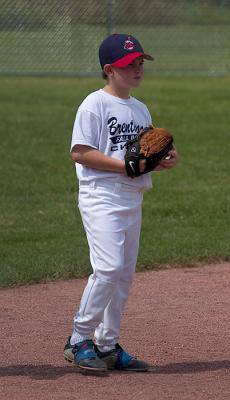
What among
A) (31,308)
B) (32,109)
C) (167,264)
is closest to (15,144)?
(32,109)

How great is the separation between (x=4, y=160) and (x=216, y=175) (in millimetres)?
2630

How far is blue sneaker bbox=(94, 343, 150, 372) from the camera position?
18.5ft

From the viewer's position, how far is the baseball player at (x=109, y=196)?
17.8ft

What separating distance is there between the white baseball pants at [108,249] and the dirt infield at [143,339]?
33cm

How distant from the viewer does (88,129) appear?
5.45 m

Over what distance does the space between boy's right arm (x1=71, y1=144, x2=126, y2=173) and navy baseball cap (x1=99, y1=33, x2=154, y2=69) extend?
0.49 m

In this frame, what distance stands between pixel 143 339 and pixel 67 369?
2.60 feet

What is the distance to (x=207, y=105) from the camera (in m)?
15.8

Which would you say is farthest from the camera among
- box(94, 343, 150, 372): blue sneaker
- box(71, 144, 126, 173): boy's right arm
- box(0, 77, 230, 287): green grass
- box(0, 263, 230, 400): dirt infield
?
box(0, 77, 230, 287): green grass

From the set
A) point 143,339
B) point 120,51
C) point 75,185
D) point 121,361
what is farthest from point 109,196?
point 75,185

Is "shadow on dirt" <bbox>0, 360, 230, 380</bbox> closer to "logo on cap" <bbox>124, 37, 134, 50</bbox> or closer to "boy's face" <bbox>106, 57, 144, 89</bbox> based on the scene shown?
"boy's face" <bbox>106, 57, 144, 89</bbox>

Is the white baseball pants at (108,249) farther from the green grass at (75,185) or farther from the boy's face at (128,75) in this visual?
the green grass at (75,185)

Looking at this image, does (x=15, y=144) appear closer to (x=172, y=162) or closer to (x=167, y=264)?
(x=167, y=264)

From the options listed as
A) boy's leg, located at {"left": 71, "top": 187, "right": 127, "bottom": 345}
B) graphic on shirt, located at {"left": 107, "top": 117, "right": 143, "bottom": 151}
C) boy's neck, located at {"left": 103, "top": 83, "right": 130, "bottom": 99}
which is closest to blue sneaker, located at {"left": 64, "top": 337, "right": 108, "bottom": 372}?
boy's leg, located at {"left": 71, "top": 187, "right": 127, "bottom": 345}
